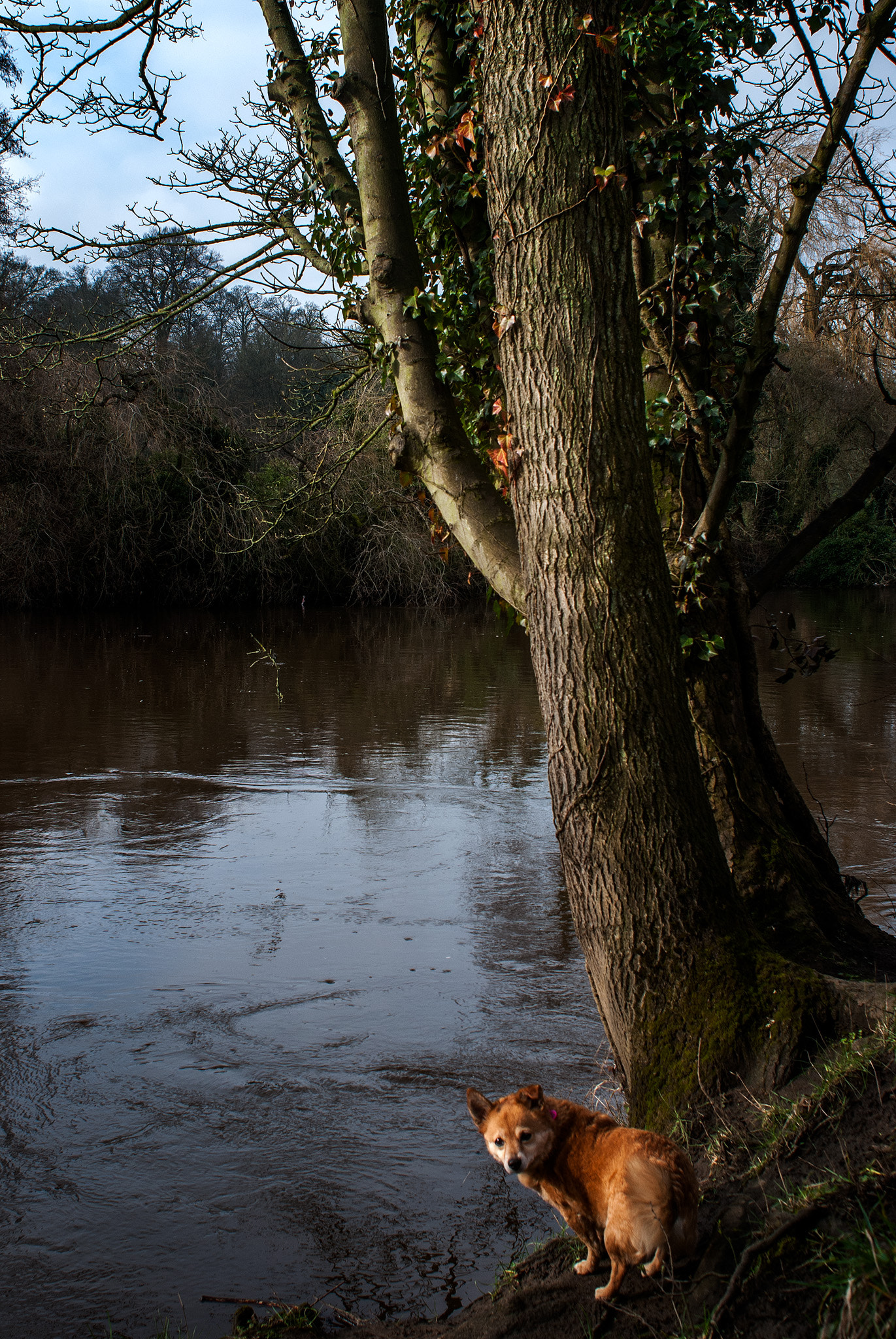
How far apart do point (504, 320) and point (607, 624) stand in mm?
1136

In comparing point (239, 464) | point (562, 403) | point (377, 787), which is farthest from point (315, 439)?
point (562, 403)

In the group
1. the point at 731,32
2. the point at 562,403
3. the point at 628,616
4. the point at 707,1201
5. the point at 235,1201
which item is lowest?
the point at 235,1201

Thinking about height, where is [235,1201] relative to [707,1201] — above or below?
below

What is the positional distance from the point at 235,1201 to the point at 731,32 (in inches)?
214

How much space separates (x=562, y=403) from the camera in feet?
10.9

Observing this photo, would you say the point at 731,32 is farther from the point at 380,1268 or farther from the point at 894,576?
the point at 894,576

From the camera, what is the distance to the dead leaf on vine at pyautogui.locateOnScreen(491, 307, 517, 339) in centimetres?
344

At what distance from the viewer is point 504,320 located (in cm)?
348

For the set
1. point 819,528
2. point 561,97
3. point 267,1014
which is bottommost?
point 267,1014

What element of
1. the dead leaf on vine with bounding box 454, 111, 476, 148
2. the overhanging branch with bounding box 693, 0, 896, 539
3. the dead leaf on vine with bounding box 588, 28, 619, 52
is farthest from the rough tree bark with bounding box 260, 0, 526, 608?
the dead leaf on vine with bounding box 588, 28, 619, 52

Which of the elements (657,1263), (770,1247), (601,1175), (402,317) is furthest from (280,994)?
(402,317)

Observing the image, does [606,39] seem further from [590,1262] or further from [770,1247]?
[590,1262]

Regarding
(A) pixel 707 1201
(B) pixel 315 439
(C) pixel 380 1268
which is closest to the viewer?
(A) pixel 707 1201

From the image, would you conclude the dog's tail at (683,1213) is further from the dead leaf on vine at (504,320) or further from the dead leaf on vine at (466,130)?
the dead leaf on vine at (466,130)
